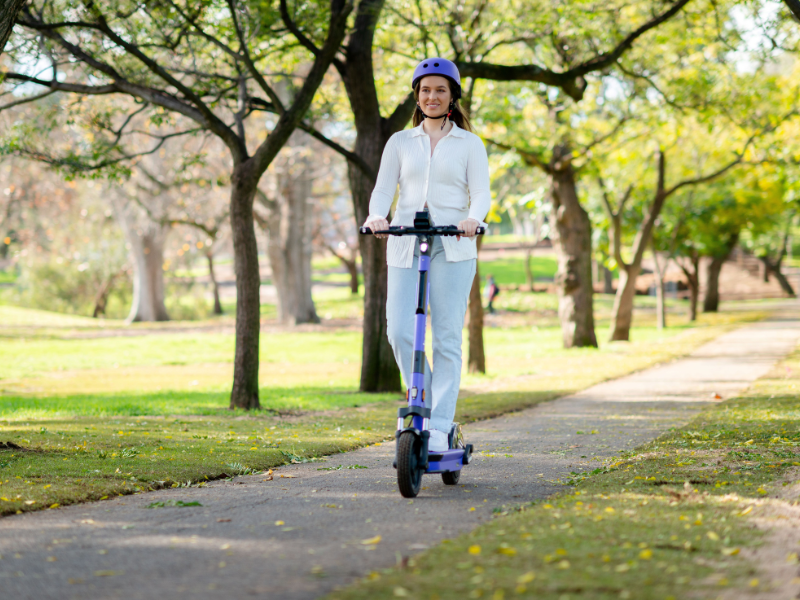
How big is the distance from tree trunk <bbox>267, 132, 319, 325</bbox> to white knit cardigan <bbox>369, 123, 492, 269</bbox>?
23.9 m

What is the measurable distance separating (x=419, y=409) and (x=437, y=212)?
1196 mm

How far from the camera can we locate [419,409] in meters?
4.55

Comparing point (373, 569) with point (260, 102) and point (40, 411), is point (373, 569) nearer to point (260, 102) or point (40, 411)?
point (40, 411)

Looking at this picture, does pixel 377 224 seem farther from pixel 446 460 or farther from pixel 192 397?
pixel 192 397

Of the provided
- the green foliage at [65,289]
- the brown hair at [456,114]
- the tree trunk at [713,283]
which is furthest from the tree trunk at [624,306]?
the green foliage at [65,289]

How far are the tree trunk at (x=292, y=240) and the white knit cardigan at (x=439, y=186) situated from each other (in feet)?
78.4

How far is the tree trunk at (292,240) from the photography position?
29.5 metres

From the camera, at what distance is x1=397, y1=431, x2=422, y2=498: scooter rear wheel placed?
14.5ft

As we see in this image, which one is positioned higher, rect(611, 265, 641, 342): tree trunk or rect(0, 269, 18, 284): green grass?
rect(0, 269, 18, 284): green grass

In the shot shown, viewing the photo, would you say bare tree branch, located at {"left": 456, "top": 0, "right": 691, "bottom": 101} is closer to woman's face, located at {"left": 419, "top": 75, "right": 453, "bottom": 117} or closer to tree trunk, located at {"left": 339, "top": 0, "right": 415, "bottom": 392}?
tree trunk, located at {"left": 339, "top": 0, "right": 415, "bottom": 392}

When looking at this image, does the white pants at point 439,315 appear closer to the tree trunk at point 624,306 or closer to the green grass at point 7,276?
the tree trunk at point 624,306

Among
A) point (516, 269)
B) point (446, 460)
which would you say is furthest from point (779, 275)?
point (446, 460)

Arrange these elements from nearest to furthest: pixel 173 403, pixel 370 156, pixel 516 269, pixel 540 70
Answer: pixel 173 403, pixel 370 156, pixel 540 70, pixel 516 269

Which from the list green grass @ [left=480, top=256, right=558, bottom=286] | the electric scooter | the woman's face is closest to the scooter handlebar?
the electric scooter
